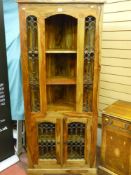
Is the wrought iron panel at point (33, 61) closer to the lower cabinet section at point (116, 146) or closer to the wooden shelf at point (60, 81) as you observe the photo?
the wooden shelf at point (60, 81)

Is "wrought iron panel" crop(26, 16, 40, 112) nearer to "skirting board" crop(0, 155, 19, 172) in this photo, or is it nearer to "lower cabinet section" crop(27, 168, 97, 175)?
"lower cabinet section" crop(27, 168, 97, 175)

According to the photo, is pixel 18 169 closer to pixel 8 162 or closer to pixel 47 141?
pixel 8 162

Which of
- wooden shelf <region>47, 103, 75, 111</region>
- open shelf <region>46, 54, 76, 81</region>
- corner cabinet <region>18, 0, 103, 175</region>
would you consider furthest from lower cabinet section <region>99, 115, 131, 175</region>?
open shelf <region>46, 54, 76, 81</region>

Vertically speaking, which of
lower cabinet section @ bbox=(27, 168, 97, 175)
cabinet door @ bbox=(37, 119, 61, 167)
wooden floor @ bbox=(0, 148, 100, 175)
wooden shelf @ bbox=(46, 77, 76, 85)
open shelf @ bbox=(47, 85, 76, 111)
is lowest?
wooden floor @ bbox=(0, 148, 100, 175)

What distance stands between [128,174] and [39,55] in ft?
4.68

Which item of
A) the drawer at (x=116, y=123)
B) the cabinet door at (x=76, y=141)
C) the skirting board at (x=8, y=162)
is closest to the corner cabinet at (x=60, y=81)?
the cabinet door at (x=76, y=141)

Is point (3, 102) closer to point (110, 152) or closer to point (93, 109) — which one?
point (93, 109)

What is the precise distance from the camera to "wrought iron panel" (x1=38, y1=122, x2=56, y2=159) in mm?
2113

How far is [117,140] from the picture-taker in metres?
1.99

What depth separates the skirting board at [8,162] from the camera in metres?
2.37

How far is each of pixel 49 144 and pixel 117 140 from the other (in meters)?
0.70

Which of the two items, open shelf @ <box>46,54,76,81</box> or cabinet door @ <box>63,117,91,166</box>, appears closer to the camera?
cabinet door @ <box>63,117,91,166</box>

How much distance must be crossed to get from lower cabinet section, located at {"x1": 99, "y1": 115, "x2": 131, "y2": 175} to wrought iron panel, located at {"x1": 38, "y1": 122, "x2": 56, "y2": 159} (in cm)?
53

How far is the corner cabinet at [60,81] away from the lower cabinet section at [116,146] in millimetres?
131
